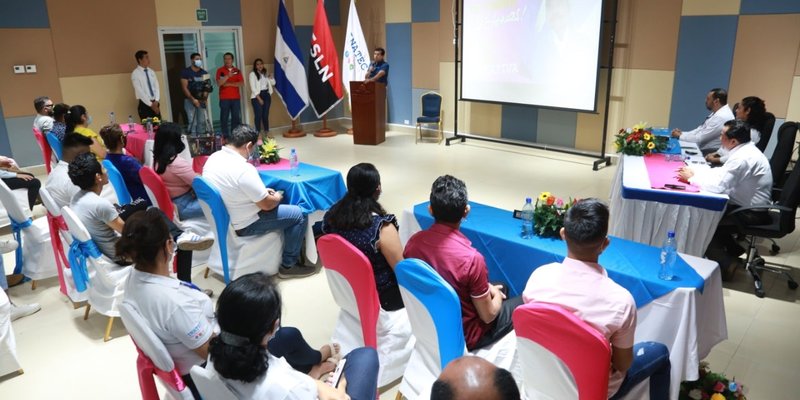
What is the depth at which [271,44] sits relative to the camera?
1055 cm

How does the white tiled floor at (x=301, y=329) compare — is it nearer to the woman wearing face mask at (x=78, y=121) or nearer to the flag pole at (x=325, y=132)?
the woman wearing face mask at (x=78, y=121)

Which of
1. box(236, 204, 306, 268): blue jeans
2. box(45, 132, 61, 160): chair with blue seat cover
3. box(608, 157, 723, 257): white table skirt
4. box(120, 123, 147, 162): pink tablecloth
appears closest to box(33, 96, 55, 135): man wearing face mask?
box(45, 132, 61, 160): chair with blue seat cover

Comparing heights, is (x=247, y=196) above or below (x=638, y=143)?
below

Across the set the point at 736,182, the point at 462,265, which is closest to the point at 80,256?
the point at 462,265

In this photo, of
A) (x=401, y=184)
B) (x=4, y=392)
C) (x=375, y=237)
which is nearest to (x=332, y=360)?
(x=375, y=237)

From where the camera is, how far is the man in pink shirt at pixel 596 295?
6.46 feet

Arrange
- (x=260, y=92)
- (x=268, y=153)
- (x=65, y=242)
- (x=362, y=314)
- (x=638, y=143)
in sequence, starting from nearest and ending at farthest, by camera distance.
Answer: (x=362, y=314)
(x=65, y=242)
(x=268, y=153)
(x=638, y=143)
(x=260, y=92)

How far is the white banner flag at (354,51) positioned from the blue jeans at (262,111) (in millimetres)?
1623

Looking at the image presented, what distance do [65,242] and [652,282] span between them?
11.9 ft

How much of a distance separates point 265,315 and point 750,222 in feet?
13.0

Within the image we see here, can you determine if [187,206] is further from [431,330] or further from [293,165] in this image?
[431,330]

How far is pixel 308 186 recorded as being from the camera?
4562mm

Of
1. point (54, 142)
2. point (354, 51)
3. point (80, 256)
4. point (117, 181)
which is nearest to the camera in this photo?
point (80, 256)

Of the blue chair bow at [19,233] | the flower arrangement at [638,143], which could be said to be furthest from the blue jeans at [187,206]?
the flower arrangement at [638,143]
